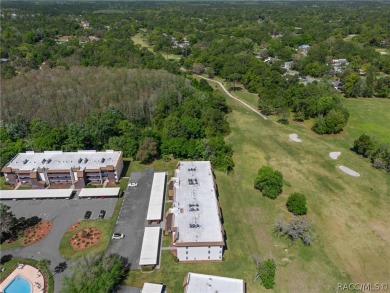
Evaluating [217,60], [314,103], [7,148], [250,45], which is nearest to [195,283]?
[7,148]

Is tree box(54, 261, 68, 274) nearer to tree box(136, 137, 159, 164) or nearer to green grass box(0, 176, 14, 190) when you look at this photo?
green grass box(0, 176, 14, 190)

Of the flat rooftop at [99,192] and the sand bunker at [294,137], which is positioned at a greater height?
the flat rooftop at [99,192]

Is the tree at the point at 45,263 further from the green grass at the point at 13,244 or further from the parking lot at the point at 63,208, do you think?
the parking lot at the point at 63,208

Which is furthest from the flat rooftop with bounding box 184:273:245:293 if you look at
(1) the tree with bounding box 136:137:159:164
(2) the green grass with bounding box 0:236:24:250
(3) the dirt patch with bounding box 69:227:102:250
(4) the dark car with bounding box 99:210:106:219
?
(1) the tree with bounding box 136:137:159:164

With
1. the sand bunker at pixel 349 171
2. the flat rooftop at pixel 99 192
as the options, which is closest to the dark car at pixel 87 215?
the flat rooftop at pixel 99 192

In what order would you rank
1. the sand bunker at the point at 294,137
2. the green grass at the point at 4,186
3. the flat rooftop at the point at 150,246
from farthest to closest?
the sand bunker at the point at 294,137 → the green grass at the point at 4,186 → the flat rooftop at the point at 150,246

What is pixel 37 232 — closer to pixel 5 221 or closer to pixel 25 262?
pixel 5 221

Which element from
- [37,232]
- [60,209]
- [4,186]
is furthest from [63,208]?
[4,186]
